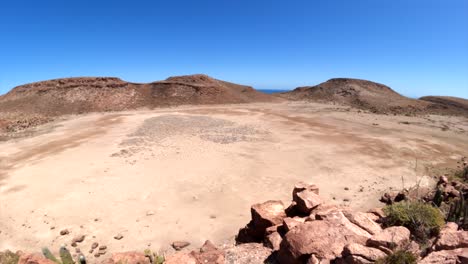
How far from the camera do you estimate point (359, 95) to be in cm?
6788

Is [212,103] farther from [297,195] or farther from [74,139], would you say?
[297,195]

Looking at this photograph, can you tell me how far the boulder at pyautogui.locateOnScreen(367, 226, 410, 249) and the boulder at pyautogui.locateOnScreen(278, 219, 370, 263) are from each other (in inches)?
19.7

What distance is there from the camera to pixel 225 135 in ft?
90.8

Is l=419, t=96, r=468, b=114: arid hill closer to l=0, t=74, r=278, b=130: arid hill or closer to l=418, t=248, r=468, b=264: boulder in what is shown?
l=0, t=74, r=278, b=130: arid hill

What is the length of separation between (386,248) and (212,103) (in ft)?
175

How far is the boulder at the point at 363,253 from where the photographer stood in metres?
5.69

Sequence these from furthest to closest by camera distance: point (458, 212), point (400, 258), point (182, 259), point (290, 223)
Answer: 1. point (458, 212)
2. point (290, 223)
3. point (182, 259)
4. point (400, 258)

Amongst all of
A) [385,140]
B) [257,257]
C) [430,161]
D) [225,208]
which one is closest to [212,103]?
[385,140]

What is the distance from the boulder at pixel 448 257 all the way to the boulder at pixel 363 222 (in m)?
1.91

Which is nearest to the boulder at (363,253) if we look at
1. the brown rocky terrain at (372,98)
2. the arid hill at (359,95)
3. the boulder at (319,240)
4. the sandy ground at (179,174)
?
the boulder at (319,240)

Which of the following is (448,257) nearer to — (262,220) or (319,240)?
(319,240)

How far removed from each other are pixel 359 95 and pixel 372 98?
304cm

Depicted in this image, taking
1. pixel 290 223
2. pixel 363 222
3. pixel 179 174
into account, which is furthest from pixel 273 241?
pixel 179 174

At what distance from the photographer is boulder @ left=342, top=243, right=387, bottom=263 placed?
5.69m
